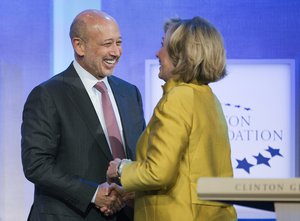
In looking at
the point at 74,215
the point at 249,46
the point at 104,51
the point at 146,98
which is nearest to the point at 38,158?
the point at 74,215

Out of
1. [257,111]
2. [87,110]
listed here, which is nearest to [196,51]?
[87,110]

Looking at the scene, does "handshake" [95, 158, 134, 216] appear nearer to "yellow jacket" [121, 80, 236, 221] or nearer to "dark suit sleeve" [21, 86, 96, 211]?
"dark suit sleeve" [21, 86, 96, 211]

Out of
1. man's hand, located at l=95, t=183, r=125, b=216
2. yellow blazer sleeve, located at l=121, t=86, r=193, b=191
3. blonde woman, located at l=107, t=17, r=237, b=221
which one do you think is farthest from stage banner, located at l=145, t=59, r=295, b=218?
yellow blazer sleeve, located at l=121, t=86, r=193, b=191

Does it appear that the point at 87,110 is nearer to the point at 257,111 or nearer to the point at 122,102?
the point at 122,102

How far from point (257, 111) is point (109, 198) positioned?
1444 mm

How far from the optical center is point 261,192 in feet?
3.92

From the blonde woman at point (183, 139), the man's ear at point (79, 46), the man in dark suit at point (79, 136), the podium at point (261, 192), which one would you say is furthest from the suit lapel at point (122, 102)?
the podium at point (261, 192)

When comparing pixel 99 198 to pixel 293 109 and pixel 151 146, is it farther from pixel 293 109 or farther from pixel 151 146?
pixel 293 109

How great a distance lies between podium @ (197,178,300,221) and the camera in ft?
3.88

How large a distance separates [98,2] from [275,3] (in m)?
0.95

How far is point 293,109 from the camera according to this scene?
3596 mm

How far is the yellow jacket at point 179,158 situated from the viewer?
1.85 m

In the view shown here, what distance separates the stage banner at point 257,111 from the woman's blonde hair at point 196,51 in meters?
1.55

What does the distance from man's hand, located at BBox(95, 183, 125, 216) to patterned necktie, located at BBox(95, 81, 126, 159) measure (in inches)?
6.1
